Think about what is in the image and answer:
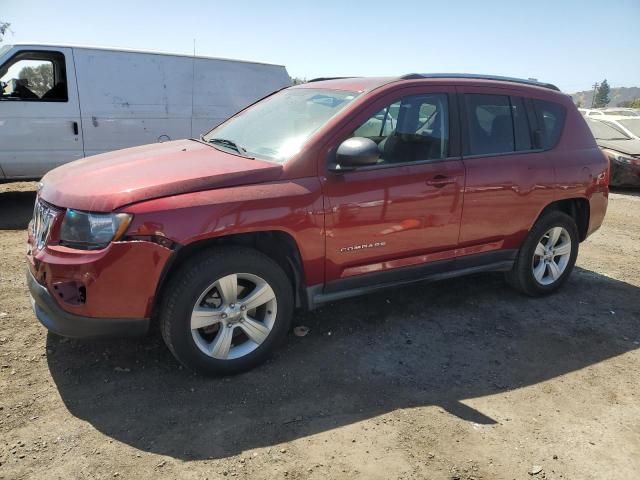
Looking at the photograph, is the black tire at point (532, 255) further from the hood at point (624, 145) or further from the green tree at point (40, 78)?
the hood at point (624, 145)

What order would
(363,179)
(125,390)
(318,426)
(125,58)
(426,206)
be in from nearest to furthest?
(318,426)
(125,390)
(363,179)
(426,206)
(125,58)

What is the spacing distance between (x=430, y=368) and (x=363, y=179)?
1.33 meters

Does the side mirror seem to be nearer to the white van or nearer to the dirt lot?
the dirt lot

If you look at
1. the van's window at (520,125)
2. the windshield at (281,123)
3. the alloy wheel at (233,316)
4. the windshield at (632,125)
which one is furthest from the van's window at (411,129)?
the windshield at (632,125)

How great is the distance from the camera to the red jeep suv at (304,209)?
2.84 metres

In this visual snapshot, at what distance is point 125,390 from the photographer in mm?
3074

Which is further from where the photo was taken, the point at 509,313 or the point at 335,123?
the point at 509,313

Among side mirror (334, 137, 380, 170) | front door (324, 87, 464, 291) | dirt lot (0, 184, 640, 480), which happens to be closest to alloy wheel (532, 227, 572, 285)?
dirt lot (0, 184, 640, 480)

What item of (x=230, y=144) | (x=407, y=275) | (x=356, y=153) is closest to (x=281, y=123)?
(x=230, y=144)

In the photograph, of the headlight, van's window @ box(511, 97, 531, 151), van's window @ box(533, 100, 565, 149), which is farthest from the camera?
van's window @ box(533, 100, 565, 149)

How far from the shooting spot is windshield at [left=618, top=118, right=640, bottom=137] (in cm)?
1163

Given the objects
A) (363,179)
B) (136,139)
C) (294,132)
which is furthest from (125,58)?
(363,179)

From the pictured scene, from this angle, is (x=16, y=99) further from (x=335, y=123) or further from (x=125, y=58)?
(x=335, y=123)

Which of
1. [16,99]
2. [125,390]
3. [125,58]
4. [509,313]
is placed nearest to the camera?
[125,390]
